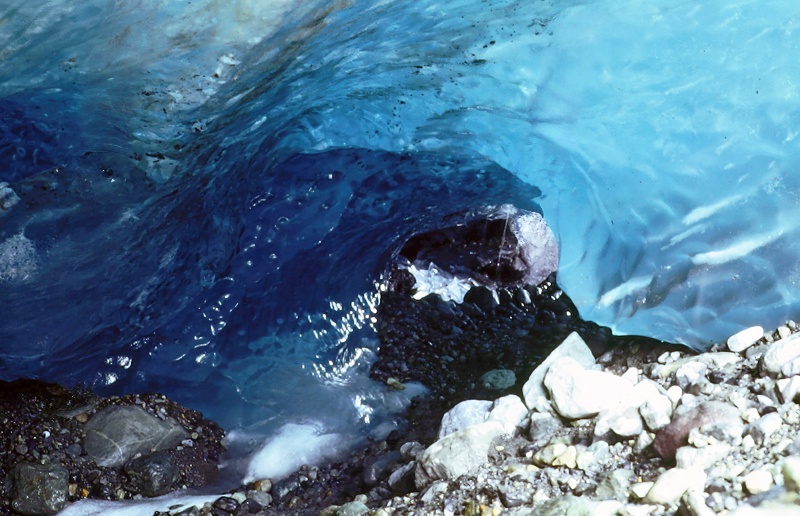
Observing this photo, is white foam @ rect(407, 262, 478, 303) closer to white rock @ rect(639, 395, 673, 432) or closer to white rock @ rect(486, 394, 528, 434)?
white rock @ rect(486, 394, 528, 434)

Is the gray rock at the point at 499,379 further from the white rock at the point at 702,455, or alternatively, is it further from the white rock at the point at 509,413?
the white rock at the point at 702,455

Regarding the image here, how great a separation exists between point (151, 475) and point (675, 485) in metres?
2.48

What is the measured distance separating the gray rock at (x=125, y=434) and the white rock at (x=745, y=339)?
2.72m

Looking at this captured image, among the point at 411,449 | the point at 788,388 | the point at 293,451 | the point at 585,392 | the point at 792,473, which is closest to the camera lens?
the point at 792,473

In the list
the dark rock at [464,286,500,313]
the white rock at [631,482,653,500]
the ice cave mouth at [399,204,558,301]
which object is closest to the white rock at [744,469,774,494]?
the white rock at [631,482,653,500]

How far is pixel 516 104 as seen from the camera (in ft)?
11.5

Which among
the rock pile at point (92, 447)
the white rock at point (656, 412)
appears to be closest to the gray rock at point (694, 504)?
the white rock at point (656, 412)

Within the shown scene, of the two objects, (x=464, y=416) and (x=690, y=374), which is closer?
(x=690, y=374)

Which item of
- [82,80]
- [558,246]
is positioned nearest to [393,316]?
[558,246]

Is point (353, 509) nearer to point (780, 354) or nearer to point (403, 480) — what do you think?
point (403, 480)

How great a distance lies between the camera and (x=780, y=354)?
8.00 feet

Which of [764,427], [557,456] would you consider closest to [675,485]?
[764,427]

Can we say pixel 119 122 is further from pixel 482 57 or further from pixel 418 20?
pixel 482 57

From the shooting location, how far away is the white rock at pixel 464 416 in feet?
9.91
